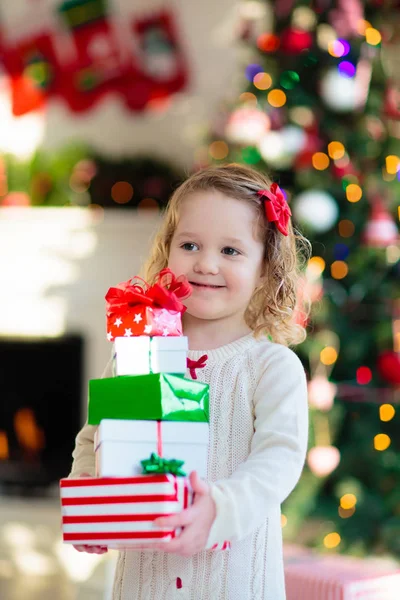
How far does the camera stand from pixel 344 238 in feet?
10.1

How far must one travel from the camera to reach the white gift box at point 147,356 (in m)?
1.15

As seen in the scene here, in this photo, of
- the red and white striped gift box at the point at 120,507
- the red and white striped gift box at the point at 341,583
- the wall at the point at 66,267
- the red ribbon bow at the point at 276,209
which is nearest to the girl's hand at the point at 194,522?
the red and white striped gift box at the point at 120,507

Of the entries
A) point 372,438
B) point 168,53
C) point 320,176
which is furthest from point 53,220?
point 372,438

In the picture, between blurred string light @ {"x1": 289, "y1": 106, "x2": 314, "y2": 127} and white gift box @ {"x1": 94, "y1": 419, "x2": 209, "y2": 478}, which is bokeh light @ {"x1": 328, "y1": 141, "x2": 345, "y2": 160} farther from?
white gift box @ {"x1": 94, "y1": 419, "x2": 209, "y2": 478}

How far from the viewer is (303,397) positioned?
4.18 ft

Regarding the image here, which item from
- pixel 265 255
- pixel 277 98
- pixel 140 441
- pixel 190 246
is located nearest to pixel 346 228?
pixel 277 98

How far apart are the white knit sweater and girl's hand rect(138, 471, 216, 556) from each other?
0.29 feet

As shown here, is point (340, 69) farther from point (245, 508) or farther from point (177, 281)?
point (245, 508)

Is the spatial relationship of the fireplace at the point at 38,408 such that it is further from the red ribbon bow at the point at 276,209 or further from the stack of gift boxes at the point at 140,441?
the stack of gift boxes at the point at 140,441

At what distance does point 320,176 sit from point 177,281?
1.95 meters

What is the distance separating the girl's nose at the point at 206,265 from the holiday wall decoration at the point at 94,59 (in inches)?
120

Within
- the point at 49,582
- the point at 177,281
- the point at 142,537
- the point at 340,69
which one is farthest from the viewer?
the point at 49,582

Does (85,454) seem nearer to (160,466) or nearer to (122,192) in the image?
(160,466)

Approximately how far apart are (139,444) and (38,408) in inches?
125
